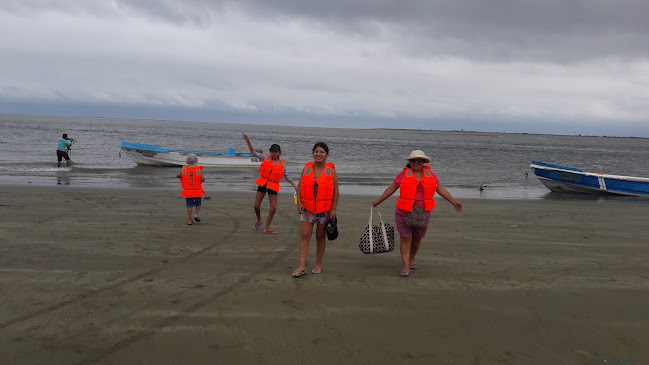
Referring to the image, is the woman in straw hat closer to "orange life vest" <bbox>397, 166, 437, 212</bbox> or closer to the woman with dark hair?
"orange life vest" <bbox>397, 166, 437, 212</bbox>

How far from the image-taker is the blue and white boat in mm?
16016

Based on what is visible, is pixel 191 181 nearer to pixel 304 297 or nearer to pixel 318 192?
pixel 318 192

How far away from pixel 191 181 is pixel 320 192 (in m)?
3.93

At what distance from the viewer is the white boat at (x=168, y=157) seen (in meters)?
23.2

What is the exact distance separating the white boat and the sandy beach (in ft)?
50.6

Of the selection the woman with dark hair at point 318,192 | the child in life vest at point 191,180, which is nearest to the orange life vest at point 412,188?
the woman with dark hair at point 318,192

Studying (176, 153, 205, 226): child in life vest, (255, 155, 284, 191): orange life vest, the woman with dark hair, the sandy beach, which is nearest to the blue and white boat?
the sandy beach

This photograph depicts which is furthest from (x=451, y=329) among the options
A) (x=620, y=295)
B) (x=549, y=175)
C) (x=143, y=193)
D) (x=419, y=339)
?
(x=549, y=175)

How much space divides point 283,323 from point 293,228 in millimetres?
4254

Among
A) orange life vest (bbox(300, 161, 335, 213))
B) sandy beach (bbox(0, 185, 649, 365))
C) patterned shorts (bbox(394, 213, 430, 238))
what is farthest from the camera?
patterned shorts (bbox(394, 213, 430, 238))

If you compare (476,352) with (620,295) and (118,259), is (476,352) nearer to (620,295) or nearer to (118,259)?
(620,295)

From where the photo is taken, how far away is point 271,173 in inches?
295

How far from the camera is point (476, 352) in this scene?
3.59 metres

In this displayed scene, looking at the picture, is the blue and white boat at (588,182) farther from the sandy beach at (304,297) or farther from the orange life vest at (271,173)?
the orange life vest at (271,173)
